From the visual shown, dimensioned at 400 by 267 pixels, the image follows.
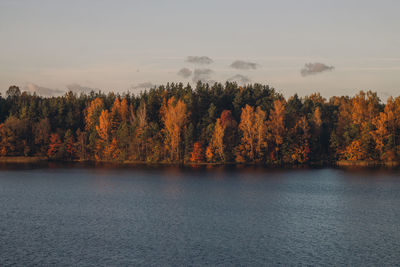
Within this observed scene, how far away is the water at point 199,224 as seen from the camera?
96.6 feet

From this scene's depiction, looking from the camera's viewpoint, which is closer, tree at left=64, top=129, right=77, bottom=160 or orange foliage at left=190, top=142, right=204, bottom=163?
orange foliage at left=190, top=142, right=204, bottom=163

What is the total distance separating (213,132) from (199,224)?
82248 mm

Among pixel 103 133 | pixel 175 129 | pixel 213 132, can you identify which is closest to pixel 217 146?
pixel 213 132

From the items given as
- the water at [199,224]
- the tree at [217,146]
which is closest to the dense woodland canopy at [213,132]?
the tree at [217,146]

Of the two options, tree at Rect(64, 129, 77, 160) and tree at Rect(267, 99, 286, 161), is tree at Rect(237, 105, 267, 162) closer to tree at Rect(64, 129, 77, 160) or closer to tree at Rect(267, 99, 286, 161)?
tree at Rect(267, 99, 286, 161)

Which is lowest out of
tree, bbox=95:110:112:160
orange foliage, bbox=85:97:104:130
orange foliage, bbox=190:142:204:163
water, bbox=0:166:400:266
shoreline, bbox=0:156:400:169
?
water, bbox=0:166:400:266

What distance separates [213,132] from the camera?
121 meters

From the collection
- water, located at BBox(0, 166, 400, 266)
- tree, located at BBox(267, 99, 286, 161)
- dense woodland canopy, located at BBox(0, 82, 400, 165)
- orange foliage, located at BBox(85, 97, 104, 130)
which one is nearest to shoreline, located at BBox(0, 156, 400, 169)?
dense woodland canopy, located at BBox(0, 82, 400, 165)

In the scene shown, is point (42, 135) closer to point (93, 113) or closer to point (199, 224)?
point (93, 113)

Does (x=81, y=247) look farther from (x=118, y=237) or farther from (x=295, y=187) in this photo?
(x=295, y=187)

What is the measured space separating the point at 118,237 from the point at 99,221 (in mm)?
6755

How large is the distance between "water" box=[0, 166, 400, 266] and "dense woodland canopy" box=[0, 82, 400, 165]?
49.4m

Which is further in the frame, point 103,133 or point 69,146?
point 69,146

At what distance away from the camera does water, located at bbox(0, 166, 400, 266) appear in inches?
1160
